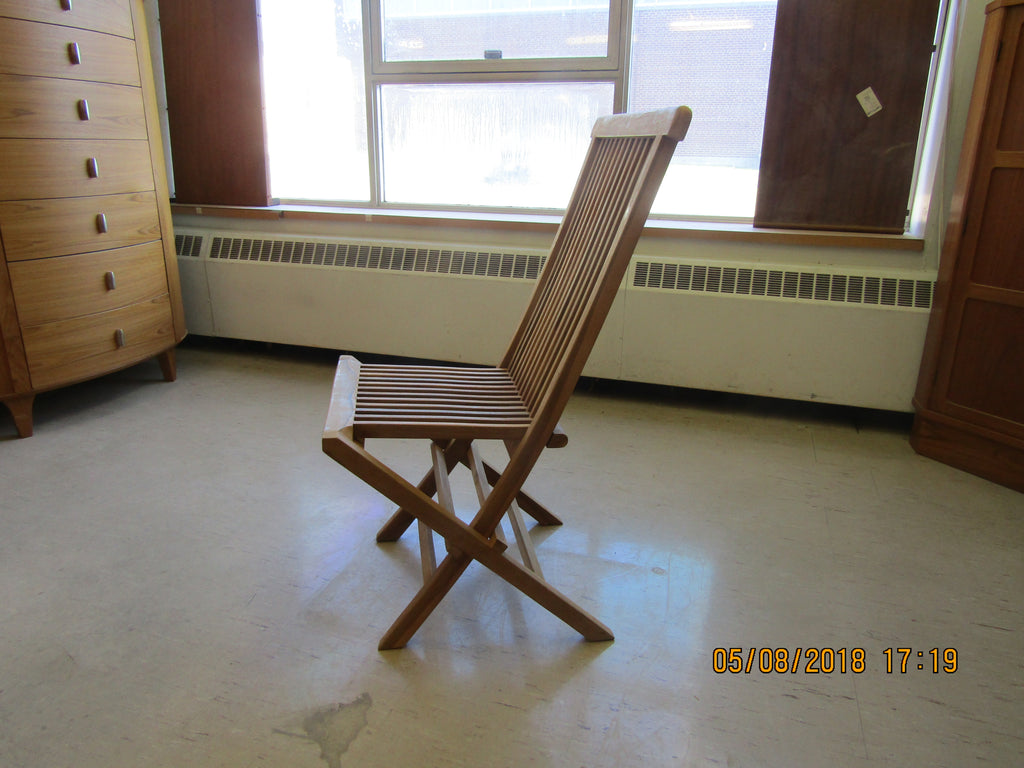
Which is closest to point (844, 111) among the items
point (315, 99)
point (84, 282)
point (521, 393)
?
point (521, 393)

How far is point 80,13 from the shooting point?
91.5 inches

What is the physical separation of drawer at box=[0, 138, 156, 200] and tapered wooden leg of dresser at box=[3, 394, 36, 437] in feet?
2.11

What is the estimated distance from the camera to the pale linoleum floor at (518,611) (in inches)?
47.8

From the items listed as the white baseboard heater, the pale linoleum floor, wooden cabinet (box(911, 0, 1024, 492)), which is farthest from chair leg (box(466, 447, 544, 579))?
wooden cabinet (box(911, 0, 1024, 492))

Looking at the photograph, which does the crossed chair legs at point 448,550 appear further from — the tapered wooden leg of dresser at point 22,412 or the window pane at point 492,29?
the window pane at point 492,29

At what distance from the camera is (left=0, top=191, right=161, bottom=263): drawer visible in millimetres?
2260

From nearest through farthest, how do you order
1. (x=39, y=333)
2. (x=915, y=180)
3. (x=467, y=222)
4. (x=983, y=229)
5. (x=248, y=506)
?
(x=248, y=506) → (x=983, y=229) → (x=39, y=333) → (x=915, y=180) → (x=467, y=222)

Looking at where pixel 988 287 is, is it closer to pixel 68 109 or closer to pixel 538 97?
pixel 538 97

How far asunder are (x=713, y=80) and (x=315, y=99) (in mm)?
1684

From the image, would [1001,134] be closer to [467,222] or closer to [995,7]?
[995,7]

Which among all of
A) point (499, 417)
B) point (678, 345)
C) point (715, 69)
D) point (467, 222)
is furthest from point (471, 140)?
point (499, 417)

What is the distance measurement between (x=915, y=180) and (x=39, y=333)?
299cm

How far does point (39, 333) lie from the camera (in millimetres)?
2365
